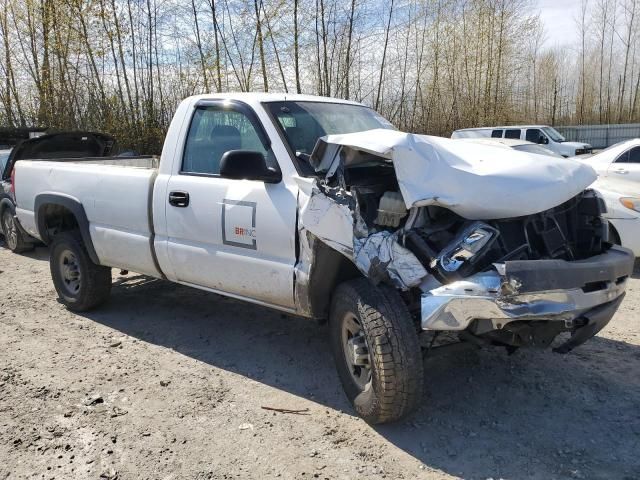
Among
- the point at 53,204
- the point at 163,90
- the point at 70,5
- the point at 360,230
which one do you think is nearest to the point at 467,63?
the point at 163,90

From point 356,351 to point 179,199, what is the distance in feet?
6.14

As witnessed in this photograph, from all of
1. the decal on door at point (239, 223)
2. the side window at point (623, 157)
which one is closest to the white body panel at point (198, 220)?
the decal on door at point (239, 223)

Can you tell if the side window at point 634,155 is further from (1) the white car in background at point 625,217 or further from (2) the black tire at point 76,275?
(2) the black tire at point 76,275

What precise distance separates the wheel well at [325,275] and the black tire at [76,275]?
2.75 meters

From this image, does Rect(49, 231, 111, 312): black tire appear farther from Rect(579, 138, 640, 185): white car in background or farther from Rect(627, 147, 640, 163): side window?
Rect(627, 147, 640, 163): side window

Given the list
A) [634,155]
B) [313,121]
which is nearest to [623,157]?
[634,155]

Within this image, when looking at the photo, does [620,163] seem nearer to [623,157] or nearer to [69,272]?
[623,157]

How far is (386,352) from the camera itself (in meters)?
3.04

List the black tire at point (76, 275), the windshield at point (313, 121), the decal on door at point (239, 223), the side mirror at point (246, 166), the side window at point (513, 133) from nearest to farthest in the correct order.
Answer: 1. the side mirror at point (246, 166)
2. the decal on door at point (239, 223)
3. the windshield at point (313, 121)
4. the black tire at point (76, 275)
5. the side window at point (513, 133)

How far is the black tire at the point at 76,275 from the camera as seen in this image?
539 cm

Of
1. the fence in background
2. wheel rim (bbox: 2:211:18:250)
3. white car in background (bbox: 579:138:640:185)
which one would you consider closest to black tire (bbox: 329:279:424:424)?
white car in background (bbox: 579:138:640:185)

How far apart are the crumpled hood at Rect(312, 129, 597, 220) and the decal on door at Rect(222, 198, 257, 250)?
2.70 ft

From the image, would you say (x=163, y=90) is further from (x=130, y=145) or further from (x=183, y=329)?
(x=183, y=329)

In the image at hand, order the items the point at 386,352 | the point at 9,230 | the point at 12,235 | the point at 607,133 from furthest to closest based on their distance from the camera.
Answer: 1. the point at 607,133
2. the point at 9,230
3. the point at 12,235
4. the point at 386,352
